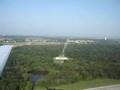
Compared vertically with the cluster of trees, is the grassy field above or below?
below

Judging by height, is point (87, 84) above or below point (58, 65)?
below

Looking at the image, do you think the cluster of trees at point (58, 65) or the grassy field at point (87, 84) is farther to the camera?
the cluster of trees at point (58, 65)

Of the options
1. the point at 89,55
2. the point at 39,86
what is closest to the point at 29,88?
the point at 39,86

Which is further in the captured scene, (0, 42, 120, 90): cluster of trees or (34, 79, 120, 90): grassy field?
(0, 42, 120, 90): cluster of trees

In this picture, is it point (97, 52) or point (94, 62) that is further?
point (97, 52)

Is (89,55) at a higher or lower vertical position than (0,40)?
lower

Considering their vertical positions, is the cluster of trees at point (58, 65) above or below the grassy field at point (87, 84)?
above

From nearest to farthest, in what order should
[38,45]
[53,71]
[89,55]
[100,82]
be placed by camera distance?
[100,82] < [53,71] < [89,55] < [38,45]

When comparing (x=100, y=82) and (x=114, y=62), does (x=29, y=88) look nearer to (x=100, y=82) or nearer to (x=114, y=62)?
(x=100, y=82)
